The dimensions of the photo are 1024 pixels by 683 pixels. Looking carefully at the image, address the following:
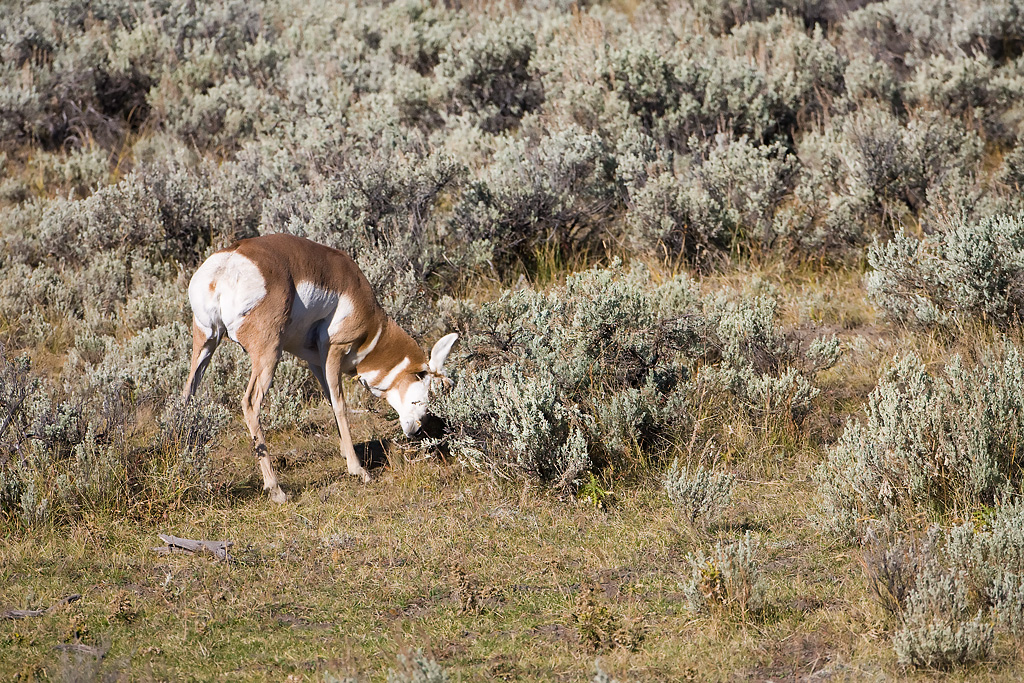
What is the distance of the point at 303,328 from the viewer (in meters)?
6.13

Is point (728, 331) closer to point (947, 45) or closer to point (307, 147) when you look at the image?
point (307, 147)

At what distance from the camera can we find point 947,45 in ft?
40.2

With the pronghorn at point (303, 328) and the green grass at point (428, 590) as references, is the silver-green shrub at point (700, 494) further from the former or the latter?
the pronghorn at point (303, 328)

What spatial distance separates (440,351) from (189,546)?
207 cm

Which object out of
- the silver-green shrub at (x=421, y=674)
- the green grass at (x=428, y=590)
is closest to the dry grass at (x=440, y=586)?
the green grass at (x=428, y=590)

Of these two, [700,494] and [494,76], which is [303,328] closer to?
[700,494]

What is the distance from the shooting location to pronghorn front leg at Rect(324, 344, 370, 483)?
6234 millimetres

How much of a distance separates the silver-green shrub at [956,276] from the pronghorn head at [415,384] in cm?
362

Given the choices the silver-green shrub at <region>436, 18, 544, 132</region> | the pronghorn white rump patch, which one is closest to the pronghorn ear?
the pronghorn white rump patch

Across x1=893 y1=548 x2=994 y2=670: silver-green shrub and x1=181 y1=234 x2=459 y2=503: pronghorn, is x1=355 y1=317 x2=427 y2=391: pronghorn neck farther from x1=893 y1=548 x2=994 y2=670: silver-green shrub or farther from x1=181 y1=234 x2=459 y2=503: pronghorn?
x1=893 y1=548 x2=994 y2=670: silver-green shrub

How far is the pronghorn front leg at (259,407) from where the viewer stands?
5.75m

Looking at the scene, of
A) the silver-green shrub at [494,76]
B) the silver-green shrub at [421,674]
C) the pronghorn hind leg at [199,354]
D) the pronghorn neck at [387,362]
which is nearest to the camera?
the silver-green shrub at [421,674]

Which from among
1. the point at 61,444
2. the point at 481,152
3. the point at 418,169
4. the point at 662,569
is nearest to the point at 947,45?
the point at 481,152

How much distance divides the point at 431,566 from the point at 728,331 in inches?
126
